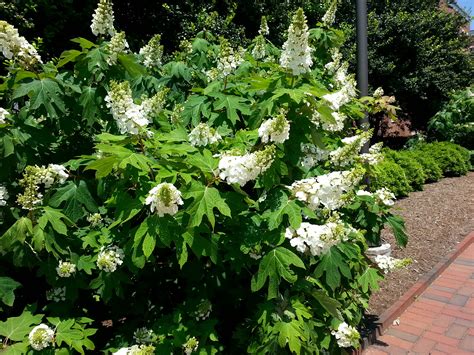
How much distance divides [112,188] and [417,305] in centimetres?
392

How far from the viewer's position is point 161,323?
244 centimetres

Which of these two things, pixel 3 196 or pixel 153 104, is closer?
pixel 3 196

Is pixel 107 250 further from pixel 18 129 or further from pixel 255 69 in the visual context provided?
pixel 255 69

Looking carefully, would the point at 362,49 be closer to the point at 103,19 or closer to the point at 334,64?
the point at 334,64

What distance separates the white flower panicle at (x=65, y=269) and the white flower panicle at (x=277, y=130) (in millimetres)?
1284

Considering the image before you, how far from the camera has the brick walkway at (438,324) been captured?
388 cm

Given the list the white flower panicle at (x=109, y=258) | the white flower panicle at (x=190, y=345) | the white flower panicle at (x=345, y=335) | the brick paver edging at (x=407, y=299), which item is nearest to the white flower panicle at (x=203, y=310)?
the white flower panicle at (x=190, y=345)

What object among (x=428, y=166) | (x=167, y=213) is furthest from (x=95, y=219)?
(x=428, y=166)

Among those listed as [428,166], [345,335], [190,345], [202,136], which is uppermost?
[202,136]

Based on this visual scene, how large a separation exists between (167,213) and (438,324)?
141 inches

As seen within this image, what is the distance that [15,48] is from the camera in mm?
2490

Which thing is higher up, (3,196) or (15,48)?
(15,48)

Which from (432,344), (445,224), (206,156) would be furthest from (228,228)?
(445,224)

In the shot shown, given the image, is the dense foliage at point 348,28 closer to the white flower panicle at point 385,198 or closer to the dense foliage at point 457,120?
the dense foliage at point 457,120
